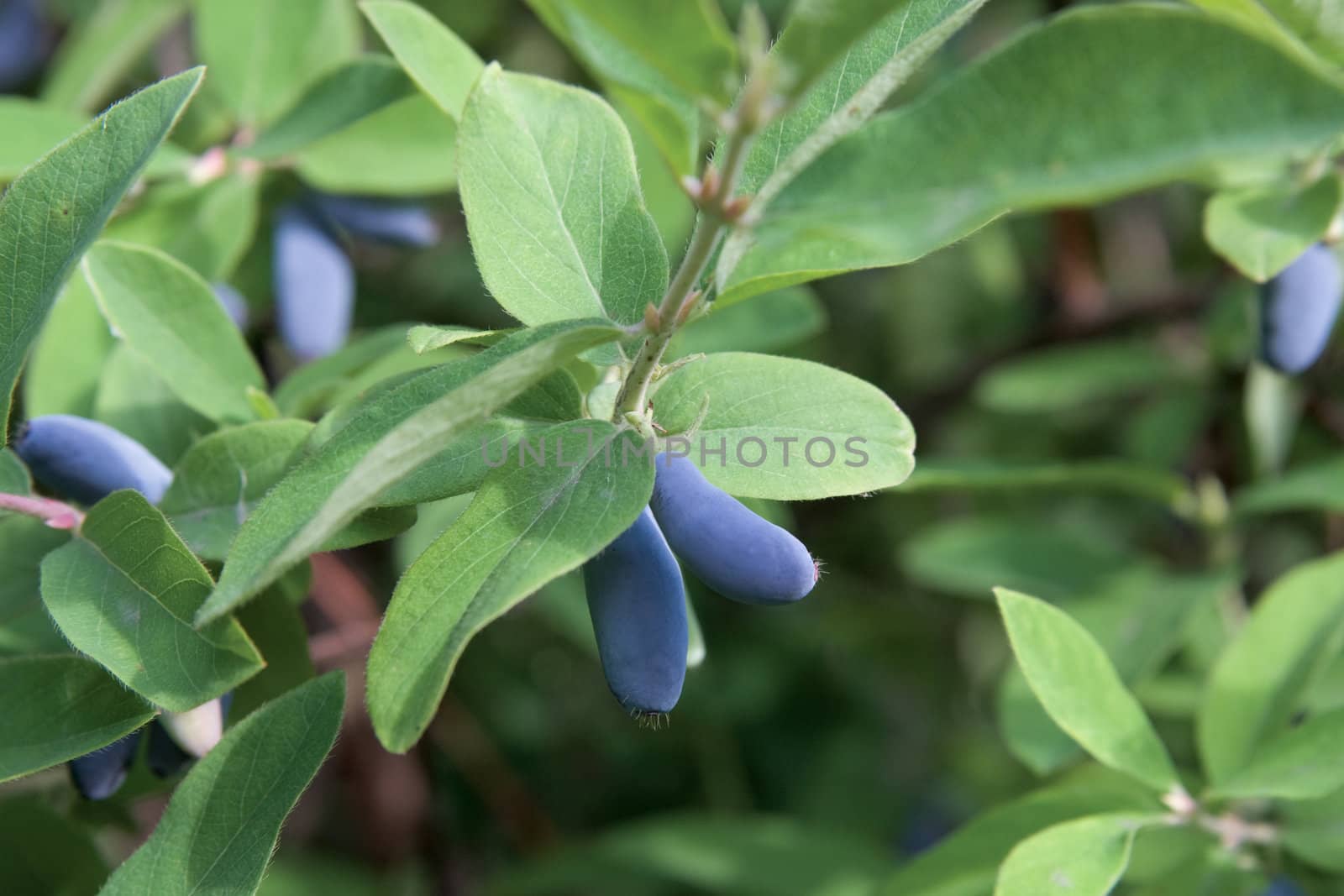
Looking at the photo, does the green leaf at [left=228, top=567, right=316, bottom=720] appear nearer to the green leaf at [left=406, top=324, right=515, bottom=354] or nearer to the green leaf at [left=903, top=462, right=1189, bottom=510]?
the green leaf at [left=406, top=324, right=515, bottom=354]

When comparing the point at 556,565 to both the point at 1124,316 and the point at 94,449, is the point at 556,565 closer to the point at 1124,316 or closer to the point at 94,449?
the point at 94,449

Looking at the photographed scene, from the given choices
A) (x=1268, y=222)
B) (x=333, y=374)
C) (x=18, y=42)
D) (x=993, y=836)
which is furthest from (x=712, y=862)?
(x=18, y=42)

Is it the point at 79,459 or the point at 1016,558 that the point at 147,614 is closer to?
the point at 79,459

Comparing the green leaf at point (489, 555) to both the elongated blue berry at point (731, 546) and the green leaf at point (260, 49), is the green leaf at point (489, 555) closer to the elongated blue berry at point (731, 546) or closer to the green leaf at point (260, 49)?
the elongated blue berry at point (731, 546)

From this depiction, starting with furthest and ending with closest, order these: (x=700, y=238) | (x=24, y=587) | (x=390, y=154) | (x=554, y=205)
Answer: (x=390, y=154) < (x=24, y=587) < (x=554, y=205) < (x=700, y=238)

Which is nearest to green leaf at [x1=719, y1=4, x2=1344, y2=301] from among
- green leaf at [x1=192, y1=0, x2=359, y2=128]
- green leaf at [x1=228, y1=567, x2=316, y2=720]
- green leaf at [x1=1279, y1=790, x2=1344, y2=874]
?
green leaf at [x1=228, y1=567, x2=316, y2=720]
